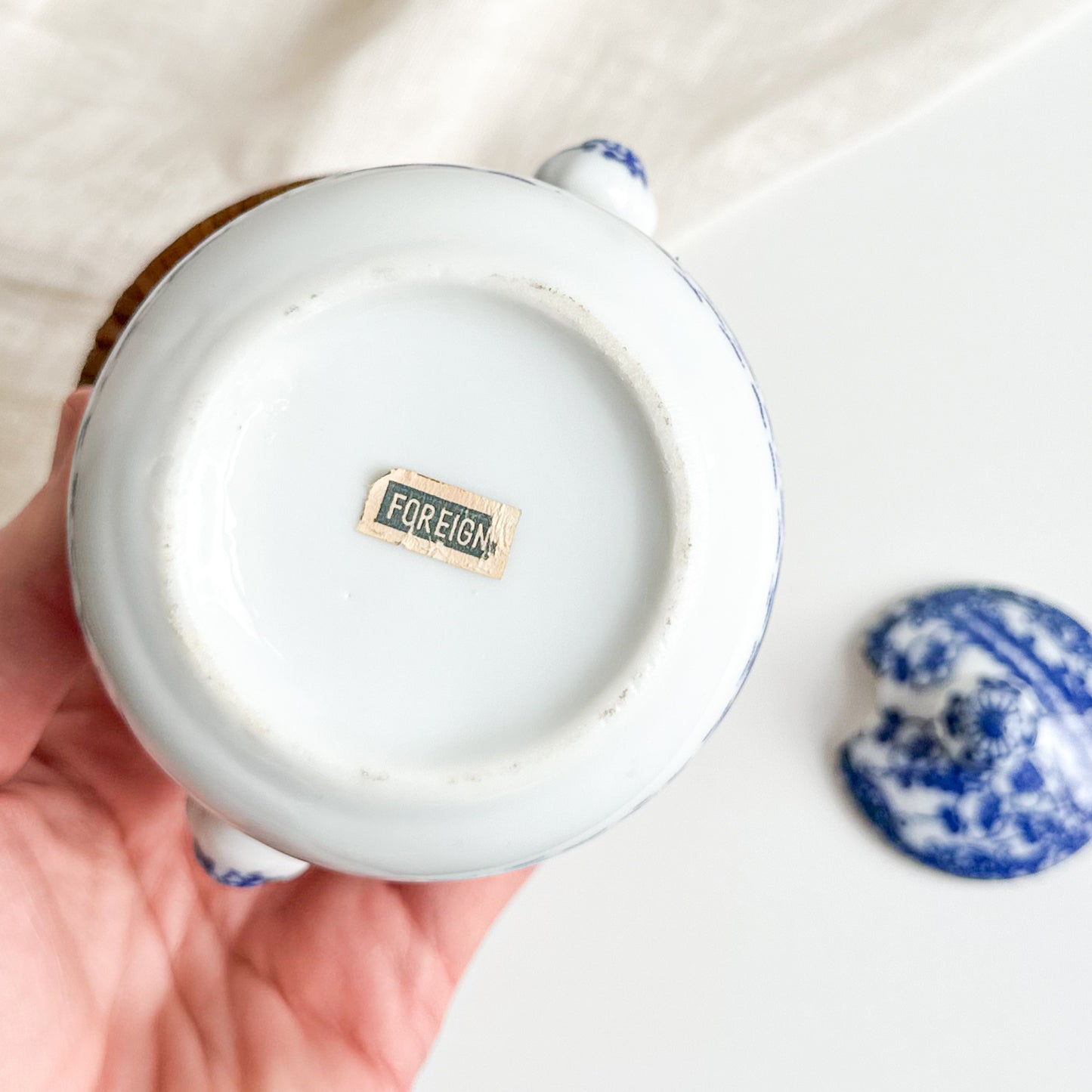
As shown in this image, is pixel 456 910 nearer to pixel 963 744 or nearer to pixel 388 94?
pixel 963 744

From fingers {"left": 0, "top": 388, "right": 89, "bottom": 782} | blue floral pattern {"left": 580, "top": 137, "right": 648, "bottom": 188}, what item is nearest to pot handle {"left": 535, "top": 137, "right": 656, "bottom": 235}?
blue floral pattern {"left": 580, "top": 137, "right": 648, "bottom": 188}

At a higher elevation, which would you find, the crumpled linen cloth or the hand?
the crumpled linen cloth

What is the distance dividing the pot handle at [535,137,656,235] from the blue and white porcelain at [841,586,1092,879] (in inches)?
12.8

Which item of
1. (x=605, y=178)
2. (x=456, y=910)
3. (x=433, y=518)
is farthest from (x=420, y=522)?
(x=456, y=910)

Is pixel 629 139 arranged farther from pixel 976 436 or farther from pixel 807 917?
pixel 807 917

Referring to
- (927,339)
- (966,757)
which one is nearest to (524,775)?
(966,757)

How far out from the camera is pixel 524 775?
371 mm

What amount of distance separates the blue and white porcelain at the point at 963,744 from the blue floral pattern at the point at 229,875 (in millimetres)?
365

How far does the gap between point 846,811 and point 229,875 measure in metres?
0.38

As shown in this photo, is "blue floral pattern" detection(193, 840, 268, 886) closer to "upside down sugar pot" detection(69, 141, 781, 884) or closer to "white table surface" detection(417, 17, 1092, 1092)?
"upside down sugar pot" detection(69, 141, 781, 884)

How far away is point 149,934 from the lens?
1.93 ft

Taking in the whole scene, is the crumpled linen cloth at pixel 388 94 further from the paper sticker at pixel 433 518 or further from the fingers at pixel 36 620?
the paper sticker at pixel 433 518

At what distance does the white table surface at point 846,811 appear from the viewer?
659mm

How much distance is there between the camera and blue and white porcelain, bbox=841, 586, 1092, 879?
611 mm
